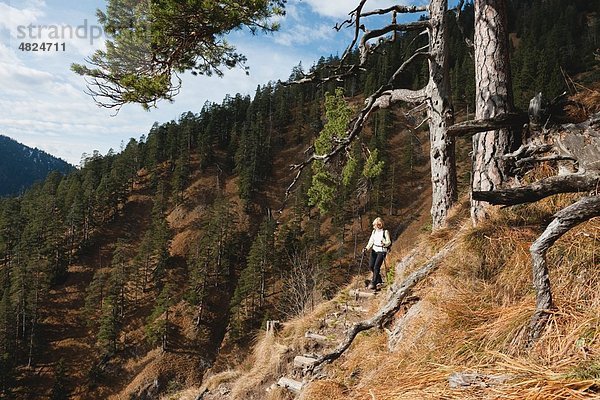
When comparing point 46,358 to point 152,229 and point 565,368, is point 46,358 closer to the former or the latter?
point 152,229

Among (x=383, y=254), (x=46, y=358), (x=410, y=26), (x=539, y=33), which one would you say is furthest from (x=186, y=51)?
(x=539, y=33)

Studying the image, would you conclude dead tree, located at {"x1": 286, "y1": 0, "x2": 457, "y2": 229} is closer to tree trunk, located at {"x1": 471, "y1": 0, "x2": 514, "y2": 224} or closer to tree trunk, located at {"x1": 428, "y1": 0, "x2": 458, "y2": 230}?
tree trunk, located at {"x1": 428, "y1": 0, "x2": 458, "y2": 230}

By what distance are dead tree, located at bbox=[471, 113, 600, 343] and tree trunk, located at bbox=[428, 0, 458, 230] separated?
157cm

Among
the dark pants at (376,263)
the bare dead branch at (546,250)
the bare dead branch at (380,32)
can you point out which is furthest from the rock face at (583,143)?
the dark pants at (376,263)

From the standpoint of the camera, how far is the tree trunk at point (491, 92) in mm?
4609

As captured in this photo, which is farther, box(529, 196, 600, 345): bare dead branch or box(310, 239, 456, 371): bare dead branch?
box(310, 239, 456, 371): bare dead branch

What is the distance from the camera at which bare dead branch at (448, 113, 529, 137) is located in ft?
13.5

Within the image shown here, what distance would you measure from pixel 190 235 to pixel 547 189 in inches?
2952

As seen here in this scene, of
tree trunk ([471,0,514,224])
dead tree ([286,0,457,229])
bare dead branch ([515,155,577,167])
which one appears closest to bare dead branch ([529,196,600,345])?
bare dead branch ([515,155,577,167])

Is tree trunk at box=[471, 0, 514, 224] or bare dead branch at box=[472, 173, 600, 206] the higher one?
tree trunk at box=[471, 0, 514, 224]

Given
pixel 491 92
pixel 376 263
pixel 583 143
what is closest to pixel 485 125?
pixel 491 92

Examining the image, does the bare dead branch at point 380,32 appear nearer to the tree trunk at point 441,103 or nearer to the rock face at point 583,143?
the tree trunk at point 441,103

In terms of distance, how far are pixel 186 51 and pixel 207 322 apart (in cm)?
5699

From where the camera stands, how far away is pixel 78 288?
219 feet
